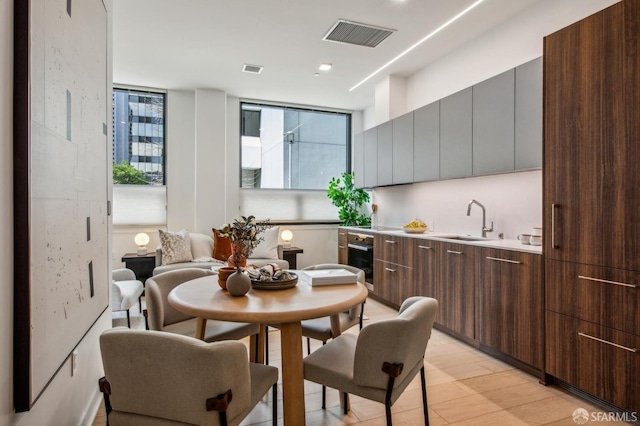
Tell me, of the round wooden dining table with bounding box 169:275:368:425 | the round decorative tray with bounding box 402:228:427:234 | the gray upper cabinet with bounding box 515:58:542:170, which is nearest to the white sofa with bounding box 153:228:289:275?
the round decorative tray with bounding box 402:228:427:234

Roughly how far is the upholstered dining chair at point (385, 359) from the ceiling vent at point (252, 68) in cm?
388

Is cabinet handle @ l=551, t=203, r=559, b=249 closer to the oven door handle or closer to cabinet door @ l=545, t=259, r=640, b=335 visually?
cabinet door @ l=545, t=259, r=640, b=335

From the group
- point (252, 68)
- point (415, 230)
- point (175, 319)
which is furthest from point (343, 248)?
point (175, 319)

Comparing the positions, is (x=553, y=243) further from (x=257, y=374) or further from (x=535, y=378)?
(x=257, y=374)

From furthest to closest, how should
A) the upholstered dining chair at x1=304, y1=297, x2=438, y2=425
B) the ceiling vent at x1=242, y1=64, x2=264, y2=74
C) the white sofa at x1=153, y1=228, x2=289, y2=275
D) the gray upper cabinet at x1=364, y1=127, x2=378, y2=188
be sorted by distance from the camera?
the gray upper cabinet at x1=364, y1=127, x2=378, y2=188
the white sofa at x1=153, y1=228, x2=289, y2=275
the ceiling vent at x1=242, y1=64, x2=264, y2=74
the upholstered dining chair at x1=304, y1=297, x2=438, y2=425

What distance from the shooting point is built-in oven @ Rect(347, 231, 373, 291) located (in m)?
4.77

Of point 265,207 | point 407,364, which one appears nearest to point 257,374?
point 407,364

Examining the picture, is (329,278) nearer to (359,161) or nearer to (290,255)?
(290,255)

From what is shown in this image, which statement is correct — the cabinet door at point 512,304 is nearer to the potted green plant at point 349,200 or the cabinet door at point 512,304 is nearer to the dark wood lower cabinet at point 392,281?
the dark wood lower cabinet at point 392,281

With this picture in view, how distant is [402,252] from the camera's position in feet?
13.3

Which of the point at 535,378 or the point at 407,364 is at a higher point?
the point at 407,364

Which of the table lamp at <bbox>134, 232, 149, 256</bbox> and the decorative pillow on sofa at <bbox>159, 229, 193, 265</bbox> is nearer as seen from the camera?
the decorative pillow on sofa at <bbox>159, 229, 193, 265</bbox>

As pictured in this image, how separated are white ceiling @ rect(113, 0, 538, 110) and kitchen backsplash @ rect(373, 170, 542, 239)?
4.95 ft

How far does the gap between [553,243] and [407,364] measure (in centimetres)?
148
